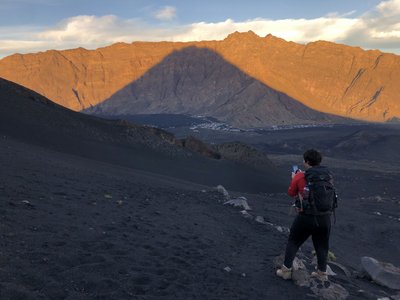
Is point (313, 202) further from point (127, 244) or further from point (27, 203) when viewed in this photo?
point (27, 203)

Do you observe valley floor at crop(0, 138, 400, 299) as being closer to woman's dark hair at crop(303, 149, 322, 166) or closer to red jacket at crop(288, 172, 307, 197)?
red jacket at crop(288, 172, 307, 197)

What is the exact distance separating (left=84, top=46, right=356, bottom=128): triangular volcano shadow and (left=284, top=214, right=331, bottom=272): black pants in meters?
117

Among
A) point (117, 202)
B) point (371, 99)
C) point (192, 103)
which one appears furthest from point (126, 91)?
point (117, 202)

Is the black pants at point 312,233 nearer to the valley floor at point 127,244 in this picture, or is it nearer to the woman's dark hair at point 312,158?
the valley floor at point 127,244

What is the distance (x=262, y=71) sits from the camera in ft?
481

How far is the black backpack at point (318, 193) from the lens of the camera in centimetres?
584

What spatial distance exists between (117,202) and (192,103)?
Result: 144838 mm

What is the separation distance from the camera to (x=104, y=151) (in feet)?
80.3

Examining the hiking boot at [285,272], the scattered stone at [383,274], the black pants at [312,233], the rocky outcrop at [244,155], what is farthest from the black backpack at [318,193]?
the rocky outcrop at [244,155]

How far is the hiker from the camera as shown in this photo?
585 cm

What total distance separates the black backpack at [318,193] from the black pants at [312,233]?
12 cm

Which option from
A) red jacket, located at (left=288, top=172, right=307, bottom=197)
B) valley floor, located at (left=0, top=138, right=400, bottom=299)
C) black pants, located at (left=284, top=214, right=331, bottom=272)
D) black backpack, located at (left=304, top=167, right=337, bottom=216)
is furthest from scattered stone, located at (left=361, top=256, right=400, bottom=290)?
red jacket, located at (left=288, top=172, right=307, bottom=197)

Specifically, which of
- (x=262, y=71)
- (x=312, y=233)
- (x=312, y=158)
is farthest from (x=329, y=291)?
(x=262, y=71)

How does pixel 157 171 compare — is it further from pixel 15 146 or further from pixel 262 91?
pixel 262 91
